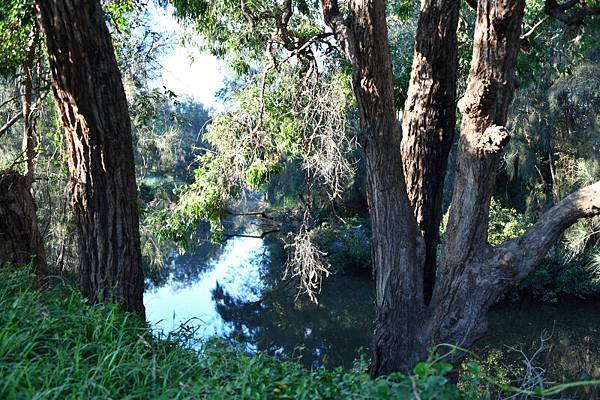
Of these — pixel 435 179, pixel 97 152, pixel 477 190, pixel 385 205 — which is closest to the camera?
pixel 97 152

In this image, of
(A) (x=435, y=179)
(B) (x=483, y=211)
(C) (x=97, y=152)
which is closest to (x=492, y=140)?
→ (B) (x=483, y=211)

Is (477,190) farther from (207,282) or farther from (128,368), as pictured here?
(207,282)

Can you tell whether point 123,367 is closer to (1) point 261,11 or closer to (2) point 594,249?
(1) point 261,11

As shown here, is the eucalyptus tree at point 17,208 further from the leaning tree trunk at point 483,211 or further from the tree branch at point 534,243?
the tree branch at point 534,243

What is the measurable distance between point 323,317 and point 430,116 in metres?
8.20

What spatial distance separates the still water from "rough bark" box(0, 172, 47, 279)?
13.8 feet

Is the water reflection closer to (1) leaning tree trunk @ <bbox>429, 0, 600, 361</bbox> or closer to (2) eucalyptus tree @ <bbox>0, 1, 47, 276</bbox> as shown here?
(2) eucalyptus tree @ <bbox>0, 1, 47, 276</bbox>

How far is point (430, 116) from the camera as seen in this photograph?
4.21 m

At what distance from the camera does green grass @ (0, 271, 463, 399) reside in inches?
78.0

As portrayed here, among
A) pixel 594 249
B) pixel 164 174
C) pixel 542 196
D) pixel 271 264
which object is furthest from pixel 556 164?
pixel 164 174

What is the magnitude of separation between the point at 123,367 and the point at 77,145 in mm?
1544

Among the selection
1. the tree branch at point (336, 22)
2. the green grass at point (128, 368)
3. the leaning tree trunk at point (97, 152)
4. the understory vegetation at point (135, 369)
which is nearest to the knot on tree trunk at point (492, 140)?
the tree branch at point (336, 22)

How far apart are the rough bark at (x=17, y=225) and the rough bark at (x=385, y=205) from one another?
242 cm

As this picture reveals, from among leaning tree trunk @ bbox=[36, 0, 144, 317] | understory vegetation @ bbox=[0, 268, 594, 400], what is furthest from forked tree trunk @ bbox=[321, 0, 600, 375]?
leaning tree trunk @ bbox=[36, 0, 144, 317]
